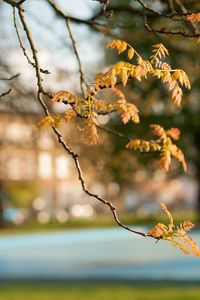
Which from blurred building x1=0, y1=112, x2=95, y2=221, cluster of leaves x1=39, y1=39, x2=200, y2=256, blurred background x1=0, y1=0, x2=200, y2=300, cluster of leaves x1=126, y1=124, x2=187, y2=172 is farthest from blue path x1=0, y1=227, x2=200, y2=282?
cluster of leaves x1=39, y1=39, x2=200, y2=256

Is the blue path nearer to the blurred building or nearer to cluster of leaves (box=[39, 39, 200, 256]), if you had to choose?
the blurred building

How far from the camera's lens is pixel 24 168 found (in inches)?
3100

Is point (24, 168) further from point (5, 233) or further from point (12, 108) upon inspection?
point (12, 108)

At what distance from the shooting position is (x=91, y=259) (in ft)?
85.5

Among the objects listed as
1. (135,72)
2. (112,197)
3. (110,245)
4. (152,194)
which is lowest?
(135,72)

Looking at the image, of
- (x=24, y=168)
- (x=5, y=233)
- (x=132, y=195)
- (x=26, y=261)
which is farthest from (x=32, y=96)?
(x=132, y=195)

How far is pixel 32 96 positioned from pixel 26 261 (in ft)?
42.6

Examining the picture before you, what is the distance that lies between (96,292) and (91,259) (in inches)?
389

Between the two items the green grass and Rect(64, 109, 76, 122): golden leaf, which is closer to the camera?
Rect(64, 109, 76, 122): golden leaf

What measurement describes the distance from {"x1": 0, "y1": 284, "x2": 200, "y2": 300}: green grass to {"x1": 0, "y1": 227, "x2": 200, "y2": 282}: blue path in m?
1.81

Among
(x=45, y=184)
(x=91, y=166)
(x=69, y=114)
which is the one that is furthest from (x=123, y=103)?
(x=45, y=184)

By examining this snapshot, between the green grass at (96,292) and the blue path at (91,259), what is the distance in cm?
181

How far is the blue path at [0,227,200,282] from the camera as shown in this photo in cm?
2005

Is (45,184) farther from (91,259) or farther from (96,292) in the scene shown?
(96,292)
